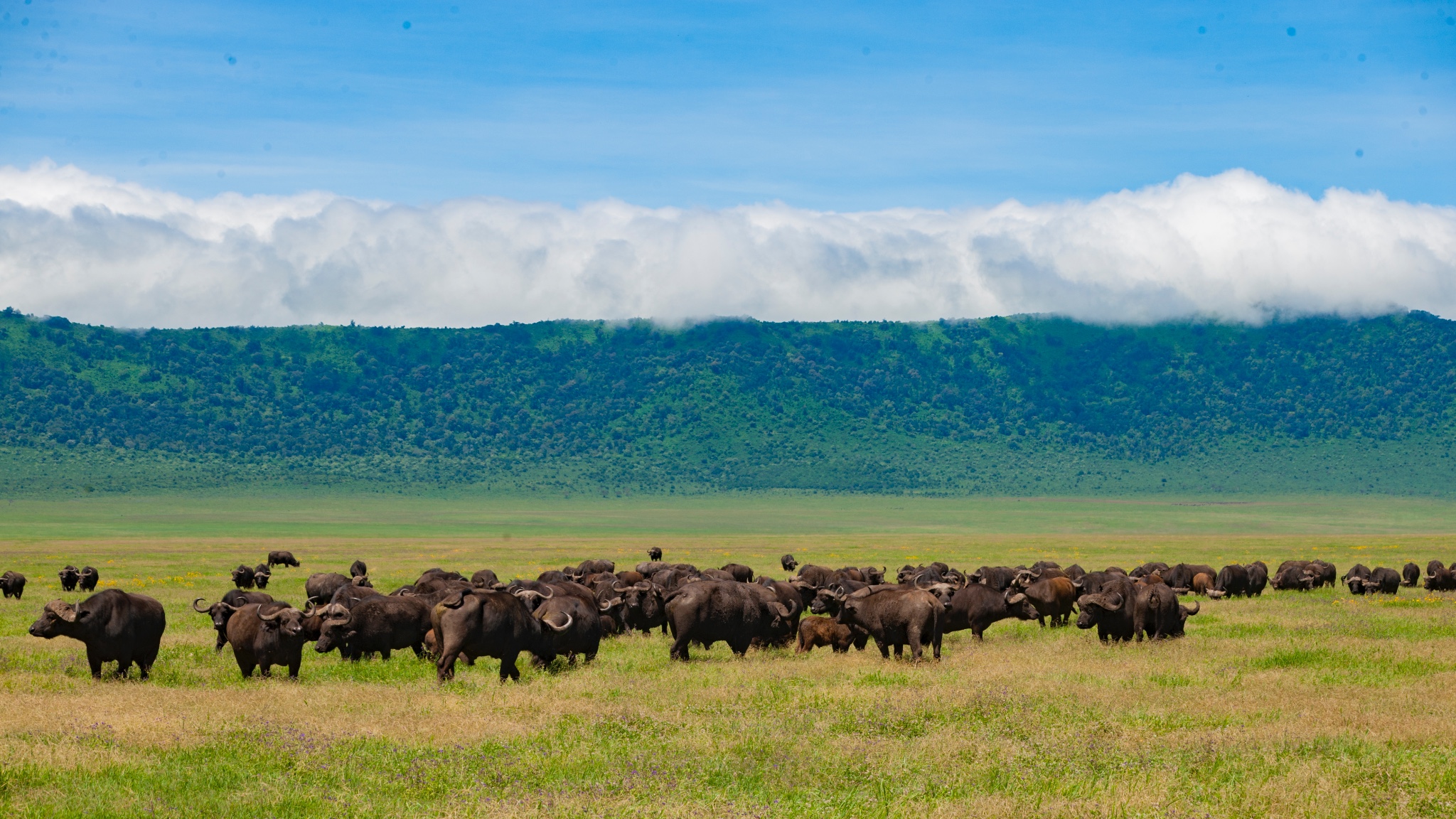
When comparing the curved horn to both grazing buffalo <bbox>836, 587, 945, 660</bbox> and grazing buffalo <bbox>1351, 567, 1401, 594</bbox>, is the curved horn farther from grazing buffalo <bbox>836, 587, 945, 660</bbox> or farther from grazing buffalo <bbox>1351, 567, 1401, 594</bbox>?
grazing buffalo <bbox>1351, 567, 1401, 594</bbox>

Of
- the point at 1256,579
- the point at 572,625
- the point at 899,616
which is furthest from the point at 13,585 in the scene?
the point at 1256,579

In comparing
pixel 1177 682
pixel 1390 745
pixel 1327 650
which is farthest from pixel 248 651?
pixel 1327 650

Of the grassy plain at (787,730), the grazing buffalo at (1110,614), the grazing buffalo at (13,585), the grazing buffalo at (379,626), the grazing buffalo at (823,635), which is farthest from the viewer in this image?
the grazing buffalo at (13,585)

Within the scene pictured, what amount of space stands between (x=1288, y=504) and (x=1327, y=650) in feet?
514

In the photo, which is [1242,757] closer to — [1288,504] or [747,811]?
[747,811]

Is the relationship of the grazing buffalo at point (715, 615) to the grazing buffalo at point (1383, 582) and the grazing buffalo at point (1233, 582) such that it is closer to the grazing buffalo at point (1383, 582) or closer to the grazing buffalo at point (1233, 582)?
the grazing buffalo at point (1233, 582)

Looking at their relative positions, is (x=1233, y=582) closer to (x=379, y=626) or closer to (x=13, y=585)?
(x=379, y=626)

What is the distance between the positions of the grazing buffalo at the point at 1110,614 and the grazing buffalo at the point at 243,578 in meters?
29.1

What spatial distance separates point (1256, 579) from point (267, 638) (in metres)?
33.7

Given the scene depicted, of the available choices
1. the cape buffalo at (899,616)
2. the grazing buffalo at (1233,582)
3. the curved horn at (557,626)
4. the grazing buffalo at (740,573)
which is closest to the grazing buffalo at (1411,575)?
the grazing buffalo at (1233,582)

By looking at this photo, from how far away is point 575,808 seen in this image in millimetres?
13945

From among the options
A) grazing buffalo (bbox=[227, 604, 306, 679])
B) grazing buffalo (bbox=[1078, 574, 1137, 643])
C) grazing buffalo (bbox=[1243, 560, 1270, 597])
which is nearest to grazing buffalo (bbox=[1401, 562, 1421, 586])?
grazing buffalo (bbox=[1243, 560, 1270, 597])

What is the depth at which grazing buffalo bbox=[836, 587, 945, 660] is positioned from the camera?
83.5 feet

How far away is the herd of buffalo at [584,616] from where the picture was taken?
22594 mm
